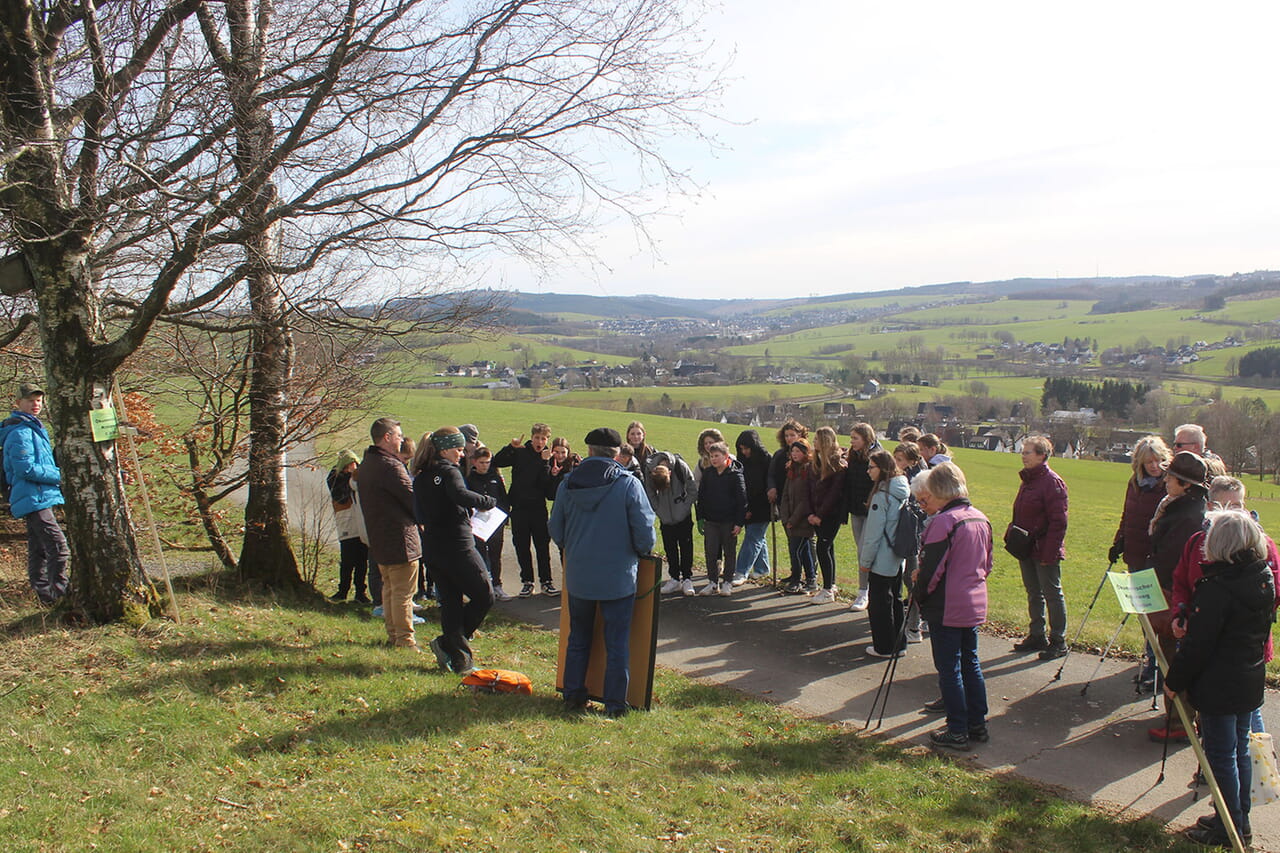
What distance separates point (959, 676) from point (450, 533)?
4111 mm

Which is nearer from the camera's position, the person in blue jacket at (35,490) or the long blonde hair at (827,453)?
the person in blue jacket at (35,490)

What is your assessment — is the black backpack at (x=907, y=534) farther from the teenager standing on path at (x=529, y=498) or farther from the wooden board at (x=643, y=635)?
the teenager standing on path at (x=529, y=498)

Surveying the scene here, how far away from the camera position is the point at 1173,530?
593 cm

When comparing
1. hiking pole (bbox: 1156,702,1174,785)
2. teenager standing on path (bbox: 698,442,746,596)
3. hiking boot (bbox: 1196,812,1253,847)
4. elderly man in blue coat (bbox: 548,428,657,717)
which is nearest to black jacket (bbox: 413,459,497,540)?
elderly man in blue coat (bbox: 548,428,657,717)

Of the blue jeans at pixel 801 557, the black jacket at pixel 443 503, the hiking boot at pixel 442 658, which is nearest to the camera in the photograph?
the black jacket at pixel 443 503

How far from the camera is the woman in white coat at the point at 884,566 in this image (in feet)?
25.7

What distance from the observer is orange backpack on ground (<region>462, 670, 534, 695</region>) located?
655 centimetres

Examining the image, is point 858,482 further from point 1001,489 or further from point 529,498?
point 1001,489

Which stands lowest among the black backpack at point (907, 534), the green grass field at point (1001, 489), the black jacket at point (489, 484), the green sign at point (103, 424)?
the green grass field at point (1001, 489)

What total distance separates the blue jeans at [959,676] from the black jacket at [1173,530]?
4.84 feet

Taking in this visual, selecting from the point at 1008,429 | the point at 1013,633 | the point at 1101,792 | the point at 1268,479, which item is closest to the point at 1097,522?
the point at 1013,633

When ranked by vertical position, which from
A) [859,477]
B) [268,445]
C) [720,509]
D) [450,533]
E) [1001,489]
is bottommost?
[1001,489]

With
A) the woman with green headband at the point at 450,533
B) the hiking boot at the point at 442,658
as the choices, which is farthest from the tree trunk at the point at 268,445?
the hiking boot at the point at 442,658

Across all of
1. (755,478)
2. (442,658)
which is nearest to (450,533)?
(442,658)
